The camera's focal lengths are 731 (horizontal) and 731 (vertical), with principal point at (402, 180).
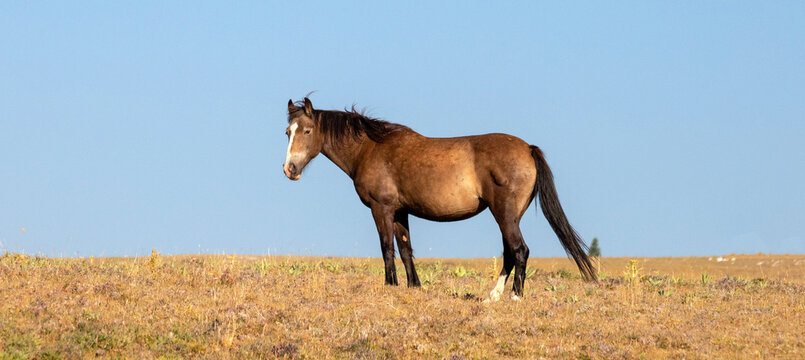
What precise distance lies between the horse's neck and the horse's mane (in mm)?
84

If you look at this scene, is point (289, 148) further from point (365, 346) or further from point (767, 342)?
point (767, 342)

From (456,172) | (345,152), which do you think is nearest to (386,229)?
(456,172)

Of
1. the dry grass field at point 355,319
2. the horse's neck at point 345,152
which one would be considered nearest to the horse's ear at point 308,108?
the horse's neck at point 345,152

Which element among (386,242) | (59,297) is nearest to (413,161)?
(386,242)

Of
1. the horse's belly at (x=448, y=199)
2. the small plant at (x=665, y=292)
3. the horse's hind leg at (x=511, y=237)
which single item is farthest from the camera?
the small plant at (x=665, y=292)

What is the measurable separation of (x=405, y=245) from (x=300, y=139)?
2.66 meters

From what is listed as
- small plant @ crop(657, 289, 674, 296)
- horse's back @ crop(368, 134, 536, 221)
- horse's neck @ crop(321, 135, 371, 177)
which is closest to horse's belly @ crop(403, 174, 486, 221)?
horse's back @ crop(368, 134, 536, 221)

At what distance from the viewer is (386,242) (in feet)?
40.4

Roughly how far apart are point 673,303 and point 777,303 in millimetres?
1863

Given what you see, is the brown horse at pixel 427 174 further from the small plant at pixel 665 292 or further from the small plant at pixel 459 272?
the small plant at pixel 459 272

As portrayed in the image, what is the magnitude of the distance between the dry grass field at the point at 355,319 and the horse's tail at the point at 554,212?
0.79 metres

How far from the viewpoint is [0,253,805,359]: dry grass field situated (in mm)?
8242

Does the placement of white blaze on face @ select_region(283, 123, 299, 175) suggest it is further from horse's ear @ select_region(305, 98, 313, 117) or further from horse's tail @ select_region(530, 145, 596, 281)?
horse's tail @ select_region(530, 145, 596, 281)

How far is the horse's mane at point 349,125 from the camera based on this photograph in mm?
13109
